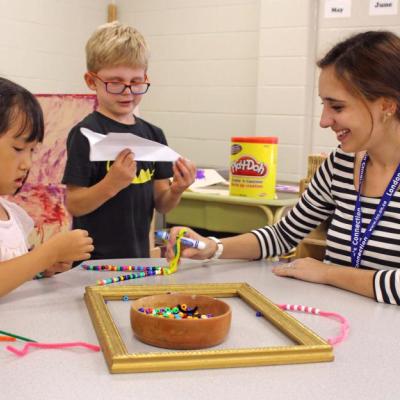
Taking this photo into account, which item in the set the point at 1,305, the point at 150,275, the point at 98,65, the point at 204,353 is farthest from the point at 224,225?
the point at 204,353

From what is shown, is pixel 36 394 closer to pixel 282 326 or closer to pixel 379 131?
pixel 282 326

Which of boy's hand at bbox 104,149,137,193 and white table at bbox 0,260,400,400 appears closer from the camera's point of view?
white table at bbox 0,260,400,400

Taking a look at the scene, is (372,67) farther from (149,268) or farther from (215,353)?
(215,353)

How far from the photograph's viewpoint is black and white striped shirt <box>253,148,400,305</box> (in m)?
1.45

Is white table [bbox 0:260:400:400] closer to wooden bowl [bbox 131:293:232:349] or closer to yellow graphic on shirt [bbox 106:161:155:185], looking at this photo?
wooden bowl [bbox 131:293:232:349]

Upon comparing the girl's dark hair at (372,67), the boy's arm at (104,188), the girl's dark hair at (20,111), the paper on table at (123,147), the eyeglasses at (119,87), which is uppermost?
the girl's dark hair at (372,67)

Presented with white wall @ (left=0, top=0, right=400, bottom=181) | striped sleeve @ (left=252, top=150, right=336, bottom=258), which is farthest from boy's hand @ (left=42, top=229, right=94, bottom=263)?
white wall @ (left=0, top=0, right=400, bottom=181)

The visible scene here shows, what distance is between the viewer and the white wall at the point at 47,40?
3.67 meters

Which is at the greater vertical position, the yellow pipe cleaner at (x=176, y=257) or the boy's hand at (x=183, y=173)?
the boy's hand at (x=183, y=173)

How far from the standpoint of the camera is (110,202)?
1812 millimetres

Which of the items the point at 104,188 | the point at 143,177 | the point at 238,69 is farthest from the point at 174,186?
the point at 238,69

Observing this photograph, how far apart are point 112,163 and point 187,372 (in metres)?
0.99

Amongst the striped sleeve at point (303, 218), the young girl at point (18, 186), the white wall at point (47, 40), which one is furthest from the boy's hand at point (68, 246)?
the white wall at point (47, 40)

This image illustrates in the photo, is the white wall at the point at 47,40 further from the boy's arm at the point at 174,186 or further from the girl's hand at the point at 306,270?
the girl's hand at the point at 306,270
